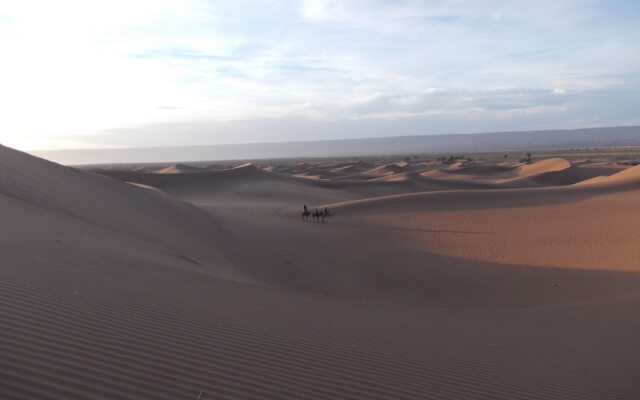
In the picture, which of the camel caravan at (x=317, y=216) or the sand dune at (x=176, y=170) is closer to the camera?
the camel caravan at (x=317, y=216)

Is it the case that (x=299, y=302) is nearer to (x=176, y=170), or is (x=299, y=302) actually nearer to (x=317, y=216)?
(x=317, y=216)

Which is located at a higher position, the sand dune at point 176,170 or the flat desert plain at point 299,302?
the sand dune at point 176,170

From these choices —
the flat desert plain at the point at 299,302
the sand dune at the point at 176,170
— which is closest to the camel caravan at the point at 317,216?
the flat desert plain at the point at 299,302

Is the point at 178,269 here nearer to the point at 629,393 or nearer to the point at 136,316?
the point at 136,316

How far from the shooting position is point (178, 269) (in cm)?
973

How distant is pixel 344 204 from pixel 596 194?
1147 centimetres

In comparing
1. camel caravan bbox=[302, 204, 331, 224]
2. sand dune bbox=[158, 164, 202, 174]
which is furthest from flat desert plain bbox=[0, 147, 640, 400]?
sand dune bbox=[158, 164, 202, 174]

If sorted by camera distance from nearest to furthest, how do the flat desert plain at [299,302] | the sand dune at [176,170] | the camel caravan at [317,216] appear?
the flat desert plain at [299,302] → the camel caravan at [317,216] → the sand dune at [176,170]

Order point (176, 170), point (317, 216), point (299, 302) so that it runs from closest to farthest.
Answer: point (299, 302)
point (317, 216)
point (176, 170)

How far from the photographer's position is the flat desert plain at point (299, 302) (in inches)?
182

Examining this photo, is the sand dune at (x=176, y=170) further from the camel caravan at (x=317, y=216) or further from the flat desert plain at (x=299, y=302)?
the flat desert plain at (x=299, y=302)

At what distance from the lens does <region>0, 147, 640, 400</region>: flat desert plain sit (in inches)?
182

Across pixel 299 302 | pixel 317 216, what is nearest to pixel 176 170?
pixel 317 216

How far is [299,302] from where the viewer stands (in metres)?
8.50
